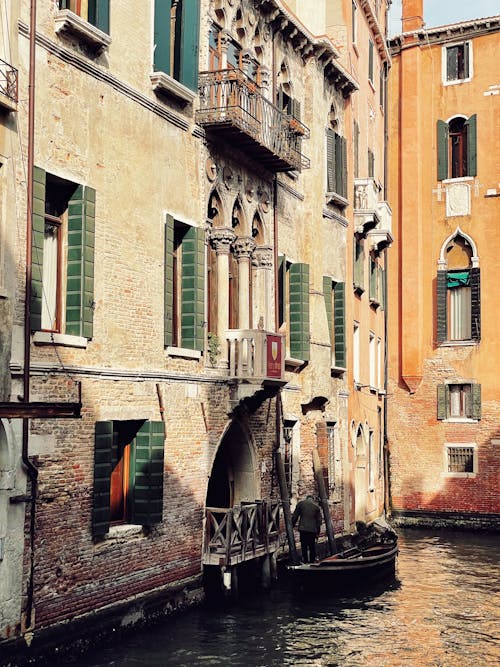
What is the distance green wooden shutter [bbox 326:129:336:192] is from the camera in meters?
22.3

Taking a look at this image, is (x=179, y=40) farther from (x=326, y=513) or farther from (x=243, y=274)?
(x=326, y=513)

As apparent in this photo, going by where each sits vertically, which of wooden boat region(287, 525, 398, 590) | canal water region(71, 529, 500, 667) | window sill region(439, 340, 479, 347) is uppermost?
window sill region(439, 340, 479, 347)

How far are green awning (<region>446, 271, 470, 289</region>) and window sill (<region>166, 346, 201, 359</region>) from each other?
1540cm

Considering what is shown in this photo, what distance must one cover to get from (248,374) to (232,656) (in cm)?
522

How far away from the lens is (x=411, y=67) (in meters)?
30.6

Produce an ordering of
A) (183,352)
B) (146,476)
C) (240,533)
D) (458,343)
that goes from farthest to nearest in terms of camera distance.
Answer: (458,343) → (240,533) → (183,352) → (146,476)

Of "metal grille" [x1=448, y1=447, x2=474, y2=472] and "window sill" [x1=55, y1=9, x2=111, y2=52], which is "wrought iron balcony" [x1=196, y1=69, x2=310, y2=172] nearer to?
"window sill" [x1=55, y1=9, x2=111, y2=52]

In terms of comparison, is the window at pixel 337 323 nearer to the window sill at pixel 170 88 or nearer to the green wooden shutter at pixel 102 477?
the window sill at pixel 170 88

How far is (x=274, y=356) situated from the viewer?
56.7 ft

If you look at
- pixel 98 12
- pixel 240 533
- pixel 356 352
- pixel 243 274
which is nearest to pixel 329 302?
pixel 356 352

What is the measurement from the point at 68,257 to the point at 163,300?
2.31m

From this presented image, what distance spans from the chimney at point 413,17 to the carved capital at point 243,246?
16178 millimetres

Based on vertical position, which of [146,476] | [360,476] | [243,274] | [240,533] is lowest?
[240,533]

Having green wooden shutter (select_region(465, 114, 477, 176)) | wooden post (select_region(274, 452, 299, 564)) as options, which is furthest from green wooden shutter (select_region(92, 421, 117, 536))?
green wooden shutter (select_region(465, 114, 477, 176))
